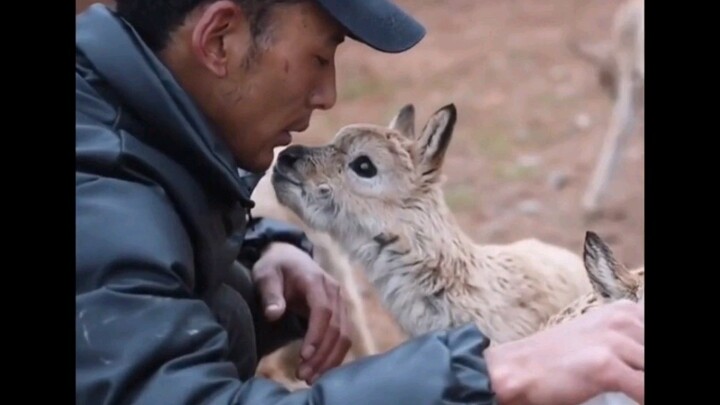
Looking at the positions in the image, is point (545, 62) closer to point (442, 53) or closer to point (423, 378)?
point (442, 53)

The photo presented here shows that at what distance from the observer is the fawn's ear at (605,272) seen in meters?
2.33

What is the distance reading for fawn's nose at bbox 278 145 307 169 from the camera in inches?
134

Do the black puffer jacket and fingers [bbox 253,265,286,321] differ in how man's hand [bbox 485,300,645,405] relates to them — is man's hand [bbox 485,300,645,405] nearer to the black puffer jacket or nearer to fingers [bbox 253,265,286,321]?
the black puffer jacket

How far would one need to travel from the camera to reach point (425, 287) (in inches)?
131

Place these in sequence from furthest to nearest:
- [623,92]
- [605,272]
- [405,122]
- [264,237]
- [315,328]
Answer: [623,92] → [405,122] → [264,237] → [315,328] → [605,272]

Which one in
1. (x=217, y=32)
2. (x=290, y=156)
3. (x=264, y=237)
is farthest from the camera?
(x=290, y=156)

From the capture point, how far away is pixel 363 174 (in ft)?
11.2

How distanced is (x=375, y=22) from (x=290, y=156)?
1.23 meters

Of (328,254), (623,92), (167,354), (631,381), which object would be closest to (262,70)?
(167,354)

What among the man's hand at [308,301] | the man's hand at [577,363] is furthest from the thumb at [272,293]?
the man's hand at [577,363]

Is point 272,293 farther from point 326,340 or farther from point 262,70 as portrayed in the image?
point 262,70

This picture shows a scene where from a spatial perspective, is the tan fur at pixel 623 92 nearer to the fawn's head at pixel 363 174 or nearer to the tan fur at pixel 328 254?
the tan fur at pixel 328 254
